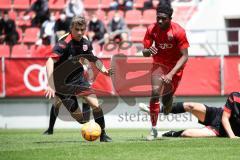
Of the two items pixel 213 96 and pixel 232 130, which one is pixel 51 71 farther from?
pixel 213 96

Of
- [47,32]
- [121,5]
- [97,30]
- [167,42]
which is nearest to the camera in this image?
[167,42]

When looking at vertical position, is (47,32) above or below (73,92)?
above

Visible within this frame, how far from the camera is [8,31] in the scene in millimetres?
23969

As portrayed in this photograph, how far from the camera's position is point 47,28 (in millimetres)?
23547

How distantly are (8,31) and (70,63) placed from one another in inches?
445

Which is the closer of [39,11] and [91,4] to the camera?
[39,11]

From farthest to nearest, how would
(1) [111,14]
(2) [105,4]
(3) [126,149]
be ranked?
(2) [105,4]
(1) [111,14]
(3) [126,149]

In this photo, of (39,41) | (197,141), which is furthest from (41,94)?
(197,141)

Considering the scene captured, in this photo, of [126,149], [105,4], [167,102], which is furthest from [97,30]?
[126,149]

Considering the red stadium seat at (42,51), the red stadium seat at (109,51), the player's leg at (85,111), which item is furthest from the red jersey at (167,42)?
the red stadium seat at (42,51)

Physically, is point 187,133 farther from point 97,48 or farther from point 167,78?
point 97,48

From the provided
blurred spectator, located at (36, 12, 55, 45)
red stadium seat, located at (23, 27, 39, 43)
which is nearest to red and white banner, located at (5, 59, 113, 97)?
blurred spectator, located at (36, 12, 55, 45)

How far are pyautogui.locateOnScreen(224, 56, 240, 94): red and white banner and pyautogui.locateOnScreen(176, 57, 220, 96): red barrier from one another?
0.75 ft

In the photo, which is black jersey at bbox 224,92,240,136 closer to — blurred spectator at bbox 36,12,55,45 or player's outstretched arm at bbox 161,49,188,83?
player's outstretched arm at bbox 161,49,188,83
